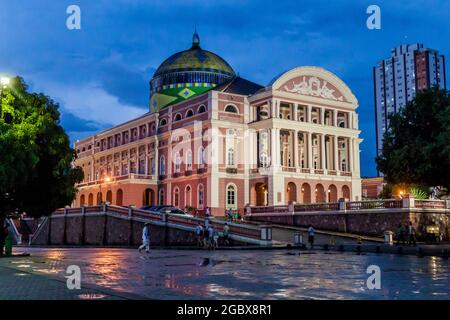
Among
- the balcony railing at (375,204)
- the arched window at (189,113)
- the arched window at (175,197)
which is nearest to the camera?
the balcony railing at (375,204)

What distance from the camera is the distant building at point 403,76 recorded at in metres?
116

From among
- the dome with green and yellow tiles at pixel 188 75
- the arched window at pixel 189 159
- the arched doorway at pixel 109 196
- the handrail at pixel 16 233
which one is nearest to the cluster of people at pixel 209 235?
the arched window at pixel 189 159

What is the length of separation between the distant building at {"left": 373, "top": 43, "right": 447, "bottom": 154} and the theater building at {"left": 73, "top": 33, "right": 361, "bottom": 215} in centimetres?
5673

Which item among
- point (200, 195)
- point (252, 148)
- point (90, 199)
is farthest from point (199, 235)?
point (90, 199)

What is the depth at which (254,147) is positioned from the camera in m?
58.1

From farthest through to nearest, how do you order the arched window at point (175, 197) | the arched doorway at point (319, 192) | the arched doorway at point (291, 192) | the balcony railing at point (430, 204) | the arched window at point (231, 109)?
the arched window at point (175, 197) → the arched doorway at point (319, 192) → the arched window at point (231, 109) → the arched doorway at point (291, 192) → the balcony railing at point (430, 204)

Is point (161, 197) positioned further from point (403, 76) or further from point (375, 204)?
point (403, 76)

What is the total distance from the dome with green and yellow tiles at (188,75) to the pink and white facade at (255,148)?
18.0ft

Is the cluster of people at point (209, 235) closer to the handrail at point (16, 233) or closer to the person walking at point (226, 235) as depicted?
the person walking at point (226, 235)

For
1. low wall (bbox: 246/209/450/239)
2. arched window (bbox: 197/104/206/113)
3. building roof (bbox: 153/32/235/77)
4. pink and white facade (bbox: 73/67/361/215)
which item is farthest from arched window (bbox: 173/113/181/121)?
low wall (bbox: 246/209/450/239)

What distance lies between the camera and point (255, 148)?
5809cm

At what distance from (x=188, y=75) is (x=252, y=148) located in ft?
57.1

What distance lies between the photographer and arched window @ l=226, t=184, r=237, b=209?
56.6 meters
